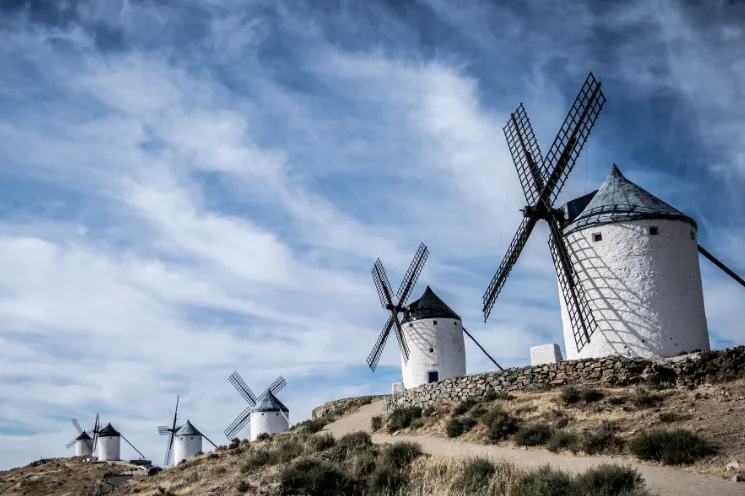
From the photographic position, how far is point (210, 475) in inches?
795

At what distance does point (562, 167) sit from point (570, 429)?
10338 millimetres

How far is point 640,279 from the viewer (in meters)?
20.1

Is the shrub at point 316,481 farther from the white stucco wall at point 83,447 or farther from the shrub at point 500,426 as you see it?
the white stucco wall at point 83,447

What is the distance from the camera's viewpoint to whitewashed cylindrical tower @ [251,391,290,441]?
4088cm

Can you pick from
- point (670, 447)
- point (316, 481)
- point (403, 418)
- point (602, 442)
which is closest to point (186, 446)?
point (403, 418)

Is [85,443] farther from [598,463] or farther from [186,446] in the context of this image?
[598,463]

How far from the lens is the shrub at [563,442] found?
14.3 meters

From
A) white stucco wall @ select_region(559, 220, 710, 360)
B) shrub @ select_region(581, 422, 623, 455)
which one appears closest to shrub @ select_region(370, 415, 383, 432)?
white stucco wall @ select_region(559, 220, 710, 360)

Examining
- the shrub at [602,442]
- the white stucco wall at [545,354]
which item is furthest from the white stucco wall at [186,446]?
the shrub at [602,442]

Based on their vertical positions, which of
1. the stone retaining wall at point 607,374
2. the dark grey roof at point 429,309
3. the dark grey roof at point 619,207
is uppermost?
the dark grey roof at point 619,207

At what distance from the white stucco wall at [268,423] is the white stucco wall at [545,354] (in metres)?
22.1

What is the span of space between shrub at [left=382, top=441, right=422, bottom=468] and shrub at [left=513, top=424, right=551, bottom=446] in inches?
93.8

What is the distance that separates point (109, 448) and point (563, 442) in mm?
55284

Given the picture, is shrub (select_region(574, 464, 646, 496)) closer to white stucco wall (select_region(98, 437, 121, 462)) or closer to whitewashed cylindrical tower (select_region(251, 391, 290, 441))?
whitewashed cylindrical tower (select_region(251, 391, 290, 441))
